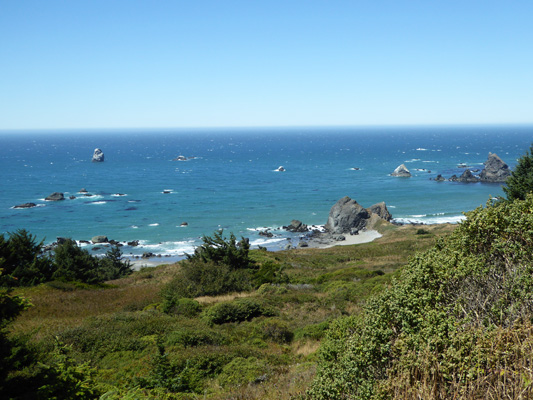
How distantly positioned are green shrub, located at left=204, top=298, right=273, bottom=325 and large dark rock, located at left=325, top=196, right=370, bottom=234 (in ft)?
179

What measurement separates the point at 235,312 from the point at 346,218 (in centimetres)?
5675

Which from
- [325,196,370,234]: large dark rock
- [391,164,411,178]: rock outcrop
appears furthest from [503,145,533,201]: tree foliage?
[391,164,411,178]: rock outcrop

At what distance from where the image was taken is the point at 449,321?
7.23 m

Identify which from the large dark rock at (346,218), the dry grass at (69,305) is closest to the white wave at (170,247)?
the large dark rock at (346,218)

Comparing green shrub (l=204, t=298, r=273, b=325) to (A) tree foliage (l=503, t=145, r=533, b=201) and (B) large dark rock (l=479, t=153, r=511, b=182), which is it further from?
(B) large dark rock (l=479, t=153, r=511, b=182)

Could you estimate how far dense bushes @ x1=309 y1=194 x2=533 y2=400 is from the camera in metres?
6.36

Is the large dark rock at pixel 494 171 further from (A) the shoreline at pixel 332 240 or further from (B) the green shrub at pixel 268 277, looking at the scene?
(B) the green shrub at pixel 268 277

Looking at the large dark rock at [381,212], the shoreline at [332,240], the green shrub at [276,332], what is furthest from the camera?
the large dark rock at [381,212]

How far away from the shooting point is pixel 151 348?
555 inches

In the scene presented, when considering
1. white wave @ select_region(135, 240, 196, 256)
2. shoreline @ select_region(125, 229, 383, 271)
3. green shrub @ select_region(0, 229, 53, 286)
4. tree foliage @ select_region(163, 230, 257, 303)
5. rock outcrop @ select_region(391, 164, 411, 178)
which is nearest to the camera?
green shrub @ select_region(0, 229, 53, 286)

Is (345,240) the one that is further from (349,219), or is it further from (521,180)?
(521,180)

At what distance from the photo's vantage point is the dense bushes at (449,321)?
6363mm

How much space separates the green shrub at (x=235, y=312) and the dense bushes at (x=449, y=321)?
9771 mm

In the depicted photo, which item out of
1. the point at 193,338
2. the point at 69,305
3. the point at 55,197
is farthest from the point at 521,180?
the point at 55,197
